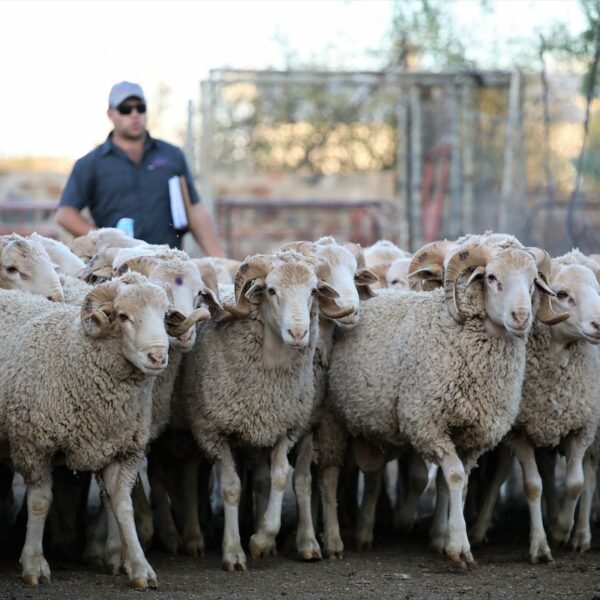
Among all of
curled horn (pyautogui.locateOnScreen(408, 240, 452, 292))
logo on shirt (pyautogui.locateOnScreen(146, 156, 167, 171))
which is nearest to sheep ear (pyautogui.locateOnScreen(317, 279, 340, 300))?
curled horn (pyautogui.locateOnScreen(408, 240, 452, 292))

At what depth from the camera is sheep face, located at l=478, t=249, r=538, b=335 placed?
20.9ft

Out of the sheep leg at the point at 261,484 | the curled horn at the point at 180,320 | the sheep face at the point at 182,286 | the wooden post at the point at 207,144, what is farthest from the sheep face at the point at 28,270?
the wooden post at the point at 207,144

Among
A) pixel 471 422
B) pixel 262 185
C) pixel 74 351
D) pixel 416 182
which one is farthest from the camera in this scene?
pixel 262 185

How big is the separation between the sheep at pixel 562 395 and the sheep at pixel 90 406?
2.23m

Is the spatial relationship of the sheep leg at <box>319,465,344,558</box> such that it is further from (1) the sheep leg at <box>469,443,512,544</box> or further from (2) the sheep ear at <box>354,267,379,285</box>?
(2) the sheep ear at <box>354,267,379,285</box>

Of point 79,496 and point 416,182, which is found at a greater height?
point 416,182

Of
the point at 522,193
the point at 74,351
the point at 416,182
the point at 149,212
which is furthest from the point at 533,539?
the point at 416,182

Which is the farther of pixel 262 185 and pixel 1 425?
pixel 262 185

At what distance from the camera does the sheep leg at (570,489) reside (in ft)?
23.2

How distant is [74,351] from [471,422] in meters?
2.11

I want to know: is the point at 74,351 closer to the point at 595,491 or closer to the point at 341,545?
the point at 341,545

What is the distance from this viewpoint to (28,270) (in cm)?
730

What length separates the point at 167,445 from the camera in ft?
24.2

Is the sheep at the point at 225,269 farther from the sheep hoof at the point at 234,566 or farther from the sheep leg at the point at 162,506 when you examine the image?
the sheep hoof at the point at 234,566
